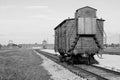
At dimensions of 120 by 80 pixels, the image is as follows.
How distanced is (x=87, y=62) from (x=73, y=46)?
297 cm

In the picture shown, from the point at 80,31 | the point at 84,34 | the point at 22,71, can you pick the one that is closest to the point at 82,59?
the point at 84,34

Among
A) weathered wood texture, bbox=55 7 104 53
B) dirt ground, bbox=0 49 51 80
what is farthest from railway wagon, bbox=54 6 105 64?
dirt ground, bbox=0 49 51 80

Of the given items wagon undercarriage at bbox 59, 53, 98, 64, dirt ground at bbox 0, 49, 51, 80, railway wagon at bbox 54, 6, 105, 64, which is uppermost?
railway wagon at bbox 54, 6, 105, 64

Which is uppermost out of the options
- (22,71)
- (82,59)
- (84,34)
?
(84,34)

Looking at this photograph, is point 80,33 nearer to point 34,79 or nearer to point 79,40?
point 79,40

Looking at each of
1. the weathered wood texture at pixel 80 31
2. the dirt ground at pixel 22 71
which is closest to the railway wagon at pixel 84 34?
the weathered wood texture at pixel 80 31

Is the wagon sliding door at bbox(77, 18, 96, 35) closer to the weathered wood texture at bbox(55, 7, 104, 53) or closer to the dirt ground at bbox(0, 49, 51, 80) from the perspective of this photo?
the weathered wood texture at bbox(55, 7, 104, 53)

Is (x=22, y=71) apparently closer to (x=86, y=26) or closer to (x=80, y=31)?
(x=80, y=31)

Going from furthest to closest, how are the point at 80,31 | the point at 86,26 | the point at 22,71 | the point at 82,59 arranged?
the point at 82,59 < the point at 86,26 < the point at 80,31 < the point at 22,71

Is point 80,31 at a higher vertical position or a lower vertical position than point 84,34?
higher

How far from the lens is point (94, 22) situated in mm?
18719

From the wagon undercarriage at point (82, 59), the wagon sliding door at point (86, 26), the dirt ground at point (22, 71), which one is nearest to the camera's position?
the dirt ground at point (22, 71)

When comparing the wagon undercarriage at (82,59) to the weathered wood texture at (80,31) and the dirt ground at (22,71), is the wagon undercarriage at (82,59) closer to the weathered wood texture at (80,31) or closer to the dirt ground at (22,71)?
the weathered wood texture at (80,31)

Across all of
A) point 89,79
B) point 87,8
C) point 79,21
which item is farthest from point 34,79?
point 87,8
